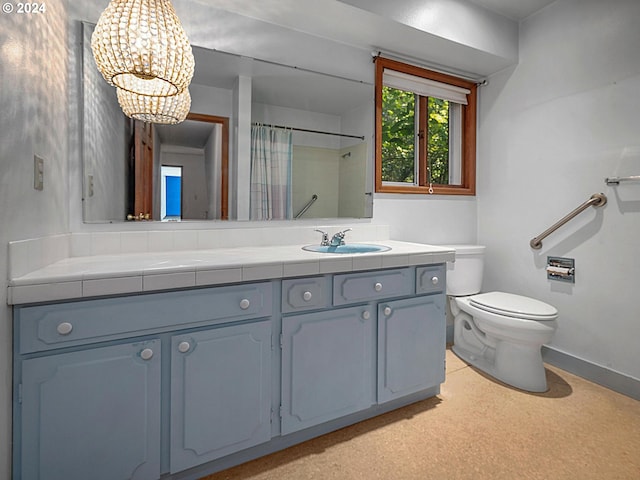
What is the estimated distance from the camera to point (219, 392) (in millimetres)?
1225

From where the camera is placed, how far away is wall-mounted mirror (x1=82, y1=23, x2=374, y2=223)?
5.01ft

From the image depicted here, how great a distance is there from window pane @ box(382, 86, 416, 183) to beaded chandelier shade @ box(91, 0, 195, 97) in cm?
158

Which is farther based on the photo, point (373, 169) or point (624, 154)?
point (373, 169)

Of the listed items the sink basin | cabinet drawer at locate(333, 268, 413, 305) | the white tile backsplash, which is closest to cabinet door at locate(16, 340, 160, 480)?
the white tile backsplash

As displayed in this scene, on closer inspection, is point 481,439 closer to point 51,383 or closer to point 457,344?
point 457,344

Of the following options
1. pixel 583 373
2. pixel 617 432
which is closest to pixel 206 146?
pixel 617 432

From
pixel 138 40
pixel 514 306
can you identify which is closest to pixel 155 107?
pixel 138 40

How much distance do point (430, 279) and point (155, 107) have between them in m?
1.56

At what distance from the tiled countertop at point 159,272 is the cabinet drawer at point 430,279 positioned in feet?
0.39

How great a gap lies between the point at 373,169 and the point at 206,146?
108cm

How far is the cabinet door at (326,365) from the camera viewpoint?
1.37 m

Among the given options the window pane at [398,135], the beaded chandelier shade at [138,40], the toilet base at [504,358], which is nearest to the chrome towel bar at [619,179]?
the toilet base at [504,358]

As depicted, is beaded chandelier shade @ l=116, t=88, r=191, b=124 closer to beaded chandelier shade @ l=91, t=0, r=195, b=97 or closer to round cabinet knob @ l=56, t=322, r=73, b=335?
beaded chandelier shade @ l=91, t=0, r=195, b=97

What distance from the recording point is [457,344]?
2432 mm
